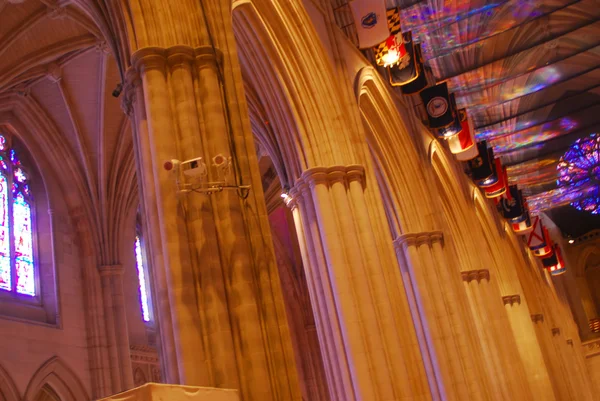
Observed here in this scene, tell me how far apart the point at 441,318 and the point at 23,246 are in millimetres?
8950

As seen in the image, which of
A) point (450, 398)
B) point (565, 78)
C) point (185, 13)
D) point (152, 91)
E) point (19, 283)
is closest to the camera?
point (152, 91)

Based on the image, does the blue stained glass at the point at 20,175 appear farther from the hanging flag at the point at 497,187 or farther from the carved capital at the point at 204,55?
the hanging flag at the point at 497,187

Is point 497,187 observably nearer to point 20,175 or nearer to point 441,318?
point 441,318

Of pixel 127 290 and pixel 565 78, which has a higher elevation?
pixel 565 78

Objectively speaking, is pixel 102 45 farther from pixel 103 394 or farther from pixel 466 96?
pixel 466 96

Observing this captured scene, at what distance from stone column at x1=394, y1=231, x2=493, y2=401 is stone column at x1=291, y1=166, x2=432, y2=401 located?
3.23 meters

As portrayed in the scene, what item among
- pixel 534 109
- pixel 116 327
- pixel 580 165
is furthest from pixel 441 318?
pixel 580 165

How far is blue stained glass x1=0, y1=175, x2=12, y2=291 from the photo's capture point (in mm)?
15055

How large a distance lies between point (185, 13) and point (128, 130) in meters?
9.88

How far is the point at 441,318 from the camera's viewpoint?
1474 centimetres

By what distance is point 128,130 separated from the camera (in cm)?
1777

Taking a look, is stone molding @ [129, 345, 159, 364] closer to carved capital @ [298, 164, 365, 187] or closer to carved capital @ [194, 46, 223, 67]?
carved capital @ [298, 164, 365, 187]

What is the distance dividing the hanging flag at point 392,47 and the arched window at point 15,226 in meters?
8.29

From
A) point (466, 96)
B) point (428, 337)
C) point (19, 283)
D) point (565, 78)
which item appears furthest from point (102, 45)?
point (565, 78)
